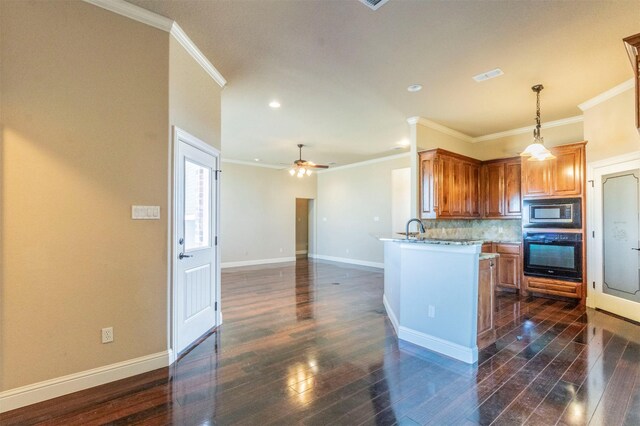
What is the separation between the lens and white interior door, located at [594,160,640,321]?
13.4ft

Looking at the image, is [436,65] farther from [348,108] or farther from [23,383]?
[23,383]

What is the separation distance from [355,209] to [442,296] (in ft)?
21.1

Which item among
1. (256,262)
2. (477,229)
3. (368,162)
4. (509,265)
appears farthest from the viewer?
(256,262)

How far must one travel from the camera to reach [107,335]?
99.8 inches

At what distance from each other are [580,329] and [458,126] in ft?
12.1

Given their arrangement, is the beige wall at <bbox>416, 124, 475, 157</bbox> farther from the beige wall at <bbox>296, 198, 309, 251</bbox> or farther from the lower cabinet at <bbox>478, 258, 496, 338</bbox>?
the beige wall at <bbox>296, 198, 309, 251</bbox>

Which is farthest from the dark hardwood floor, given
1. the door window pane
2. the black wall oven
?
the door window pane

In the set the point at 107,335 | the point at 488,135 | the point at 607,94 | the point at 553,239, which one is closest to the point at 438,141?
the point at 488,135

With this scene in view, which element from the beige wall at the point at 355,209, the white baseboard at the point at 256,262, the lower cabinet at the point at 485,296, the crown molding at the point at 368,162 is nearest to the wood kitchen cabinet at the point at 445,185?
the lower cabinet at the point at 485,296

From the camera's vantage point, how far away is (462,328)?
2.95 metres

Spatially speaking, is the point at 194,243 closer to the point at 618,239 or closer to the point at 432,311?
the point at 432,311

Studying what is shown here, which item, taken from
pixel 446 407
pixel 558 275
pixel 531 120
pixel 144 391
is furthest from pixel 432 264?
pixel 531 120

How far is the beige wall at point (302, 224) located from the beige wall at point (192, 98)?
778 cm

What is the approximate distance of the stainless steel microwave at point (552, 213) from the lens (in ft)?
16.2
